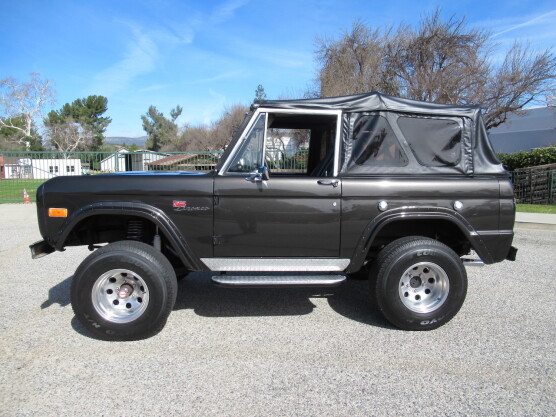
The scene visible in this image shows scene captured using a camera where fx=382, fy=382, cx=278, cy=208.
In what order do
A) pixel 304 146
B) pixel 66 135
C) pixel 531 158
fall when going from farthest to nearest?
pixel 66 135, pixel 531 158, pixel 304 146

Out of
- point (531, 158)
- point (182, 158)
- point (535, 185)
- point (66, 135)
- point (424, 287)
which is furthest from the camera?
point (66, 135)

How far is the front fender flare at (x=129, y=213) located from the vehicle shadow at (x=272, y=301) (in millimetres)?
1022

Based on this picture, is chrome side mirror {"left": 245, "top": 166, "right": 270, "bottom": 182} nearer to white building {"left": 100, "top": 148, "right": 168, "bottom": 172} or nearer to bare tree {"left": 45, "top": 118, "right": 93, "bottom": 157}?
white building {"left": 100, "top": 148, "right": 168, "bottom": 172}

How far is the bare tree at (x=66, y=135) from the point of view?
5916 centimetres

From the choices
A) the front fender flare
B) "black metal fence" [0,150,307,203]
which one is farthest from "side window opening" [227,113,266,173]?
"black metal fence" [0,150,307,203]

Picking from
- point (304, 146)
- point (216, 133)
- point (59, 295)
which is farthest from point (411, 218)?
point (216, 133)

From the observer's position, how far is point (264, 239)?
3.52m

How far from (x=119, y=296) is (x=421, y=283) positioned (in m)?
2.81

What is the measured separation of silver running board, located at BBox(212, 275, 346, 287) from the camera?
3367mm

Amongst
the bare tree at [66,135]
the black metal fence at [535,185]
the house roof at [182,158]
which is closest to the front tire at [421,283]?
the house roof at [182,158]

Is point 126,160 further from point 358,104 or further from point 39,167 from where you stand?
point 358,104

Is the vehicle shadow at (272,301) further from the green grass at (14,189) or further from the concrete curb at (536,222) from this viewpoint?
the green grass at (14,189)

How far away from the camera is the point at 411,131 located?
3.73 meters

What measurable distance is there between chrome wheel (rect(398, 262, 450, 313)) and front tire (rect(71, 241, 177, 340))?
7.08 ft
